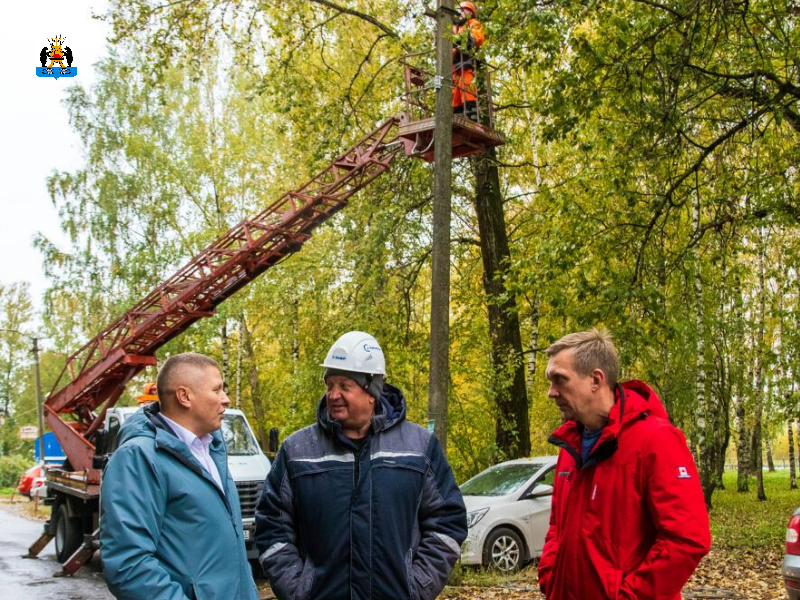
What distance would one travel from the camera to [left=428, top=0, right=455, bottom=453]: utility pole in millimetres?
9102

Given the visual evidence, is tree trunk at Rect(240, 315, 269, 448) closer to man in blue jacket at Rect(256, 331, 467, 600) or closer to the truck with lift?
the truck with lift

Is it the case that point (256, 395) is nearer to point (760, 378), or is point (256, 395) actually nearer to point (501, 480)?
point (760, 378)

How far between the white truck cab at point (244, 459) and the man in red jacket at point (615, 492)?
25.3ft

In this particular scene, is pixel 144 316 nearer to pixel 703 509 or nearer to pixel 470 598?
pixel 470 598

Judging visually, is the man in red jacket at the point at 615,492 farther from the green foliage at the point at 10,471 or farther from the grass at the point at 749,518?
the green foliage at the point at 10,471

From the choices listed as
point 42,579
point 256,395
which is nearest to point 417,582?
point 42,579

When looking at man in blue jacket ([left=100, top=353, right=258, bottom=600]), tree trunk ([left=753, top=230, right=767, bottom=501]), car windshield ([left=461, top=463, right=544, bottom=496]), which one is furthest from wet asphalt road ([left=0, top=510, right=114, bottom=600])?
tree trunk ([left=753, top=230, right=767, bottom=501])

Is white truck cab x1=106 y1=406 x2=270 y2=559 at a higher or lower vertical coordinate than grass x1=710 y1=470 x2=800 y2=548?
higher

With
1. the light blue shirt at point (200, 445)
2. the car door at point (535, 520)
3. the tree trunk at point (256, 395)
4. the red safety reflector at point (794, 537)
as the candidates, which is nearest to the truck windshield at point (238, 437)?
the car door at point (535, 520)

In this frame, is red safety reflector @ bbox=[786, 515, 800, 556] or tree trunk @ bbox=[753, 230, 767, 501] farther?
tree trunk @ bbox=[753, 230, 767, 501]

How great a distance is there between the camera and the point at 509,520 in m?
11.0

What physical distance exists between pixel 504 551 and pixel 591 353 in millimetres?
8403

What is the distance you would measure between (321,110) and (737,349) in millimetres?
15734

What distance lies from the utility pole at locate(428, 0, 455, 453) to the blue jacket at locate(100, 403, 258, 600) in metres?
5.74
